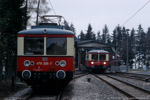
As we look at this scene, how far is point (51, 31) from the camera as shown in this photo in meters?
12.6

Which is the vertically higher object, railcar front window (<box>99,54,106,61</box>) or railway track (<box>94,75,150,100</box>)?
railcar front window (<box>99,54,106,61</box>)

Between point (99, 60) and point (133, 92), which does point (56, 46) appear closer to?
point (133, 92)

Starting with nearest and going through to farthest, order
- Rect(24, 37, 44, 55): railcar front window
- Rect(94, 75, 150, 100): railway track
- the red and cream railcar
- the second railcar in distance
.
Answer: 1. Rect(94, 75, 150, 100): railway track
2. the red and cream railcar
3. Rect(24, 37, 44, 55): railcar front window
4. the second railcar in distance

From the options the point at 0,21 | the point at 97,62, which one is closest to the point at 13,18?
the point at 0,21

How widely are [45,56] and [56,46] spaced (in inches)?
23.2

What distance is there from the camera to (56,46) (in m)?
12.5

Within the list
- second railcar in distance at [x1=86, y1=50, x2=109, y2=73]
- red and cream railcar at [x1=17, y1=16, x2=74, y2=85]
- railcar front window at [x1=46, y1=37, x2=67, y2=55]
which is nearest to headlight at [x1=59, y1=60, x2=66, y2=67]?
red and cream railcar at [x1=17, y1=16, x2=74, y2=85]

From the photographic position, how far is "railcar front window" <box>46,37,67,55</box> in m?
12.5

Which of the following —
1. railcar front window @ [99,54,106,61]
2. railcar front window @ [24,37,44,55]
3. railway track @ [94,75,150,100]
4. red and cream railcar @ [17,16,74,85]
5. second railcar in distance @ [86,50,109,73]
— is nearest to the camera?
railway track @ [94,75,150,100]

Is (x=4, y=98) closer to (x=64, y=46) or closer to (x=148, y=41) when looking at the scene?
(x=64, y=46)

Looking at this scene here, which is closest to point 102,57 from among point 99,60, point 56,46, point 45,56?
point 99,60

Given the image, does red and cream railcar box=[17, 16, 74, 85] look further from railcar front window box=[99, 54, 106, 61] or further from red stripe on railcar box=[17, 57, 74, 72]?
railcar front window box=[99, 54, 106, 61]

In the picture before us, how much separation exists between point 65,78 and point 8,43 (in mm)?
4061

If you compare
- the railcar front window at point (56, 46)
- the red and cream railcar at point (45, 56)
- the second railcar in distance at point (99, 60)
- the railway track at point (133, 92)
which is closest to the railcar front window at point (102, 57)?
the second railcar in distance at point (99, 60)
